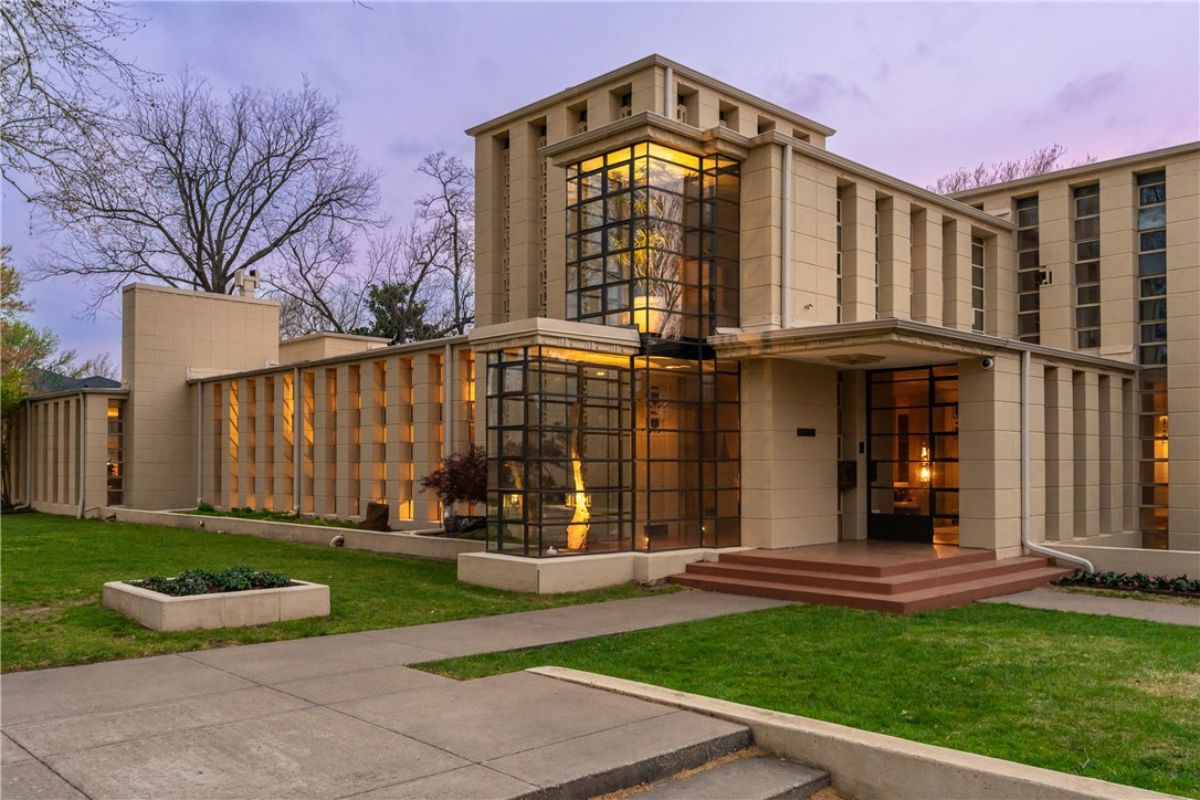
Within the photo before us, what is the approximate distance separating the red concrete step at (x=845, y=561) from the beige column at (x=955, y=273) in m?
5.84

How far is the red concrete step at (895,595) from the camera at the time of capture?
10.9m

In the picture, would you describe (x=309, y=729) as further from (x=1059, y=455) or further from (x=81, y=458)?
(x=81, y=458)

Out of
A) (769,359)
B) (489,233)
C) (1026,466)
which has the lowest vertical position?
(1026,466)

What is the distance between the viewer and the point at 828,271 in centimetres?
1483

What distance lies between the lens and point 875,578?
11430mm

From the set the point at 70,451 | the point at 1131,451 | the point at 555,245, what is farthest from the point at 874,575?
the point at 70,451

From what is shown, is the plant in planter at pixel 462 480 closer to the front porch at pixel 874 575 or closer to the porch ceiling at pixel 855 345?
the front porch at pixel 874 575

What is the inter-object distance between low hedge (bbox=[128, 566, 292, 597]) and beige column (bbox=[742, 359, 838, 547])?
6.87 m

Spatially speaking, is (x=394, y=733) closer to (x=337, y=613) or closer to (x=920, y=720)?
(x=920, y=720)

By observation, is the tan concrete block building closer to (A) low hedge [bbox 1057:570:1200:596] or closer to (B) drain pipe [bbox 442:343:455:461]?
(B) drain pipe [bbox 442:343:455:461]

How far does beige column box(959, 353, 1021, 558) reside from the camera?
13.4 metres

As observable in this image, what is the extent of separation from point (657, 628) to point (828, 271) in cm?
749

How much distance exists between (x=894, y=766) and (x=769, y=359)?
9.10 meters

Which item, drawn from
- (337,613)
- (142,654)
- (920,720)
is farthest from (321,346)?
(920,720)
